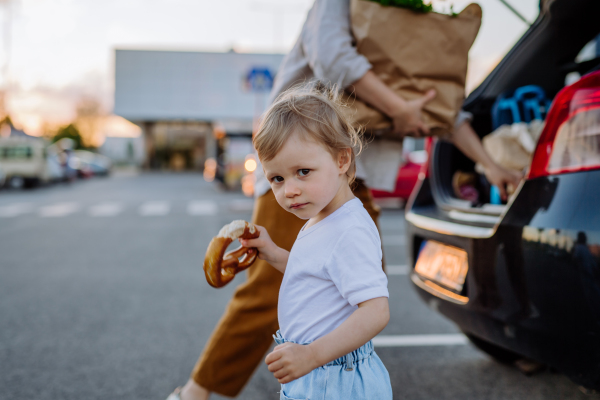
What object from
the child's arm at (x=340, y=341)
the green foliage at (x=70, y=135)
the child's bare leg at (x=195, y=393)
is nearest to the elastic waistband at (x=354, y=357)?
the child's arm at (x=340, y=341)

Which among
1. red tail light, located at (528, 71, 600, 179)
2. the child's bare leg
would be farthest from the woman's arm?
the child's bare leg

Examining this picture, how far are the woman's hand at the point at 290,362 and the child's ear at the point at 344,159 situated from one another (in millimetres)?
416

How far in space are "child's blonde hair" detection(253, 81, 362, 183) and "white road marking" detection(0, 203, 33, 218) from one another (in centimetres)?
1057

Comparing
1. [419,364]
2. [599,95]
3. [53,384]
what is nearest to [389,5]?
[599,95]

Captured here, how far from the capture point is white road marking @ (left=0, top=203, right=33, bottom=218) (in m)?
10.3

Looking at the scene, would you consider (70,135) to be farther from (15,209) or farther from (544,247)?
(544,247)

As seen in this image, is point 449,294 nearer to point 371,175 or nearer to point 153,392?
point 371,175

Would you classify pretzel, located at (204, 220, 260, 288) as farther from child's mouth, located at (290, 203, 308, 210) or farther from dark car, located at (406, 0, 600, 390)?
dark car, located at (406, 0, 600, 390)

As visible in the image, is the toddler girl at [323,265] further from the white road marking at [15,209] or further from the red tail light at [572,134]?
the white road marking at [15,209]

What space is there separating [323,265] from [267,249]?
314 mm

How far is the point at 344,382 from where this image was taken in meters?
1.13

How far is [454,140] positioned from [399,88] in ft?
1.56

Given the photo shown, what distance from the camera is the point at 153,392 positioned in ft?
7.58

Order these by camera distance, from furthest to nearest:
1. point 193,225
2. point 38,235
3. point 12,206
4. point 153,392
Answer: point 12,206
point 193,225
point 38,235
point 153,392
